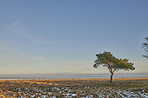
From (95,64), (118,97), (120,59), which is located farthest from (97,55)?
(118,97)

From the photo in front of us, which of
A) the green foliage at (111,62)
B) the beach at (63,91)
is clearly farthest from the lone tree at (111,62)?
the beach at (63,91)

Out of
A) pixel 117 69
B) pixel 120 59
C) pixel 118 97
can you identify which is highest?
pixel 120 59

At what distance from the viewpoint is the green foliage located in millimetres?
50312

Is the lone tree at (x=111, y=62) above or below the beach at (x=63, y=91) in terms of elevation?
above

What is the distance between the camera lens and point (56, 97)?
1806cm

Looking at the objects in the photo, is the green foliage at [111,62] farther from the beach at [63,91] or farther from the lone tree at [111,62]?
the beach at [63,91]

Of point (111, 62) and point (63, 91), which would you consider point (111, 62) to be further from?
point (63, 91)

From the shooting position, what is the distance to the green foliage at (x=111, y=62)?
50.3 m

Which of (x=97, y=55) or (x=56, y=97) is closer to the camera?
(x=56, y=97)

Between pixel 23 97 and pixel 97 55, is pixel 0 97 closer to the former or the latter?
pixel 23 97

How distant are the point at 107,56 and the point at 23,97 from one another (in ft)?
120

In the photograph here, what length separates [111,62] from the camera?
169 feet

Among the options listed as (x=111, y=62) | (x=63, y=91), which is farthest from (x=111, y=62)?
(x=63, y=91)

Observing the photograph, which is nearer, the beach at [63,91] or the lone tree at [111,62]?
the beach at [63,91]
